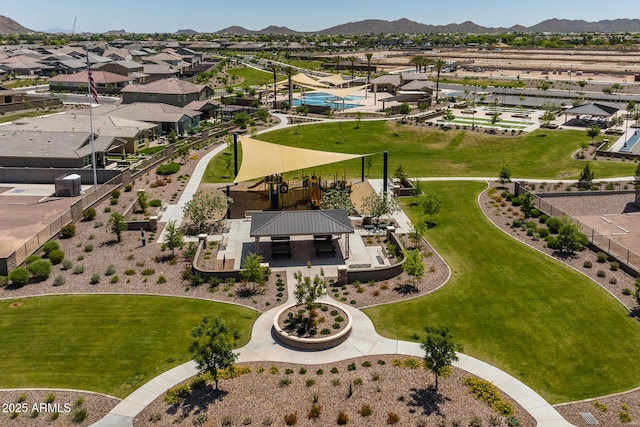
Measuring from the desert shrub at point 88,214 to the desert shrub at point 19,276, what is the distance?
36.4 feet

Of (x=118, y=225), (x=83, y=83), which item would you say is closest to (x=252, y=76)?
(x=83, y=83)

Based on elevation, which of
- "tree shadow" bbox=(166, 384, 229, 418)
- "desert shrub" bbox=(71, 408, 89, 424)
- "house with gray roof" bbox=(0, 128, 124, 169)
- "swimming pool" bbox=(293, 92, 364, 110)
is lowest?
"desert shrub" bbox=(71, 408, 89, 424)

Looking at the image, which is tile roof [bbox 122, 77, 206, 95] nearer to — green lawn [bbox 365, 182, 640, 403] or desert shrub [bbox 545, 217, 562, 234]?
green lawn [bbox 365, 182, 640, 403]

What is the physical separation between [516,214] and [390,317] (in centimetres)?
2088

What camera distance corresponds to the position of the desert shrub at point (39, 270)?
101 feet

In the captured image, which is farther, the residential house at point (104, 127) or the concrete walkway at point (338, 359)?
the residential house at point (104, 127)

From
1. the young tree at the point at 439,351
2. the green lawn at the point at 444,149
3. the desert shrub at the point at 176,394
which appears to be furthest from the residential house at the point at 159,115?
the young tree at the point at 439,351

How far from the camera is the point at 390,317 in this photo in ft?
90.2

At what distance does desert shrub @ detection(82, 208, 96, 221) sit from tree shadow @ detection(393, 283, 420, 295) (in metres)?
25.2

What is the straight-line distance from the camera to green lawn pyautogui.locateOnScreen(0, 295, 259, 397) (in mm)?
22188

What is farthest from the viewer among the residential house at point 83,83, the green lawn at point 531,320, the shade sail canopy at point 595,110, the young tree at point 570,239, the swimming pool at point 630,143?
the residential house at point 83,83

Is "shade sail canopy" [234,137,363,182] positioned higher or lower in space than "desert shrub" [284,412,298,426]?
higher

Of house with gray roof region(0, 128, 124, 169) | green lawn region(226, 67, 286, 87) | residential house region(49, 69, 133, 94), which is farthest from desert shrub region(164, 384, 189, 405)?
green lawn region(226, 67, 286, 87)

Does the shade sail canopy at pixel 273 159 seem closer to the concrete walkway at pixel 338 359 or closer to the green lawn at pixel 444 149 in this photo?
the green lawn at pixel 444 149
